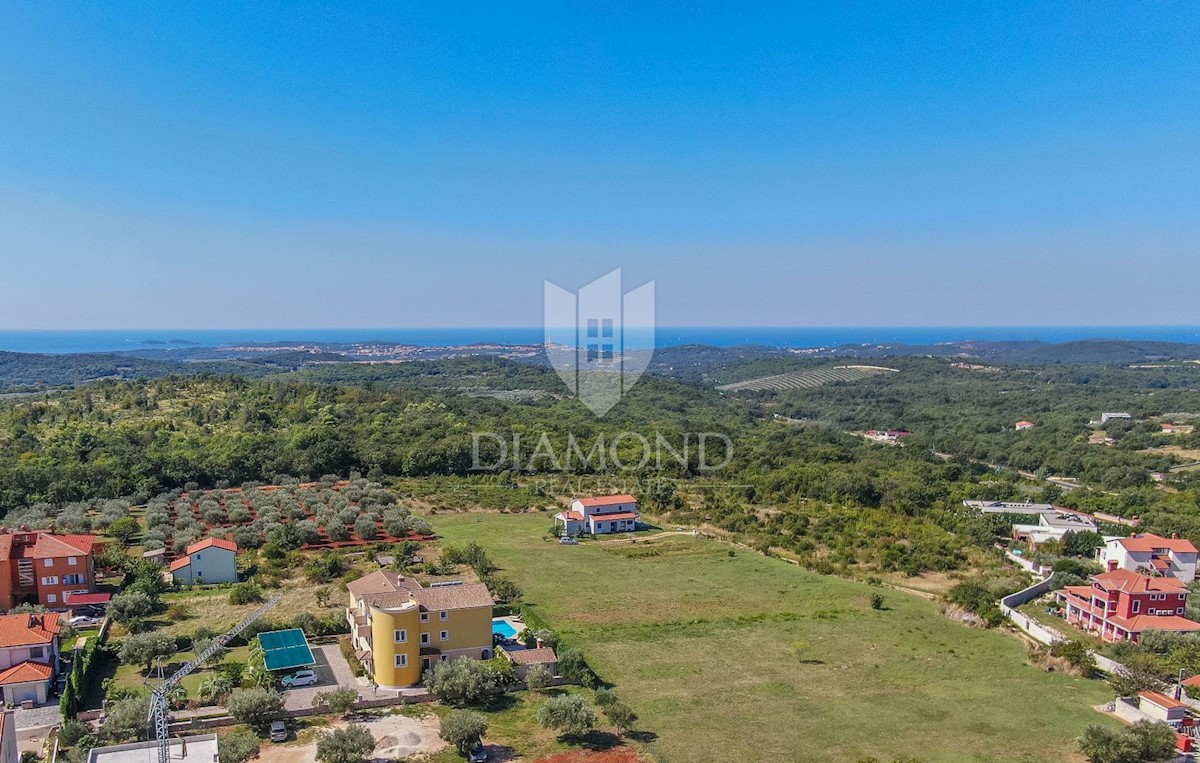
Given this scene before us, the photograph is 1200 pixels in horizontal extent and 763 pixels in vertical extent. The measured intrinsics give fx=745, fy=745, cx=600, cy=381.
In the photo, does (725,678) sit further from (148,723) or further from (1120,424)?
(1120,424)

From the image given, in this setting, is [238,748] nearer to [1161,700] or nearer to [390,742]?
[390,742]

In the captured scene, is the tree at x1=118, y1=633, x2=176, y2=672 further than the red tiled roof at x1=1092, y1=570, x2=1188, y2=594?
No

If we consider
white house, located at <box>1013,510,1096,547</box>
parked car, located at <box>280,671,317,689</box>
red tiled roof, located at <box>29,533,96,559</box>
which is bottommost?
white house, located at <box>1013,510,1096,547</box>

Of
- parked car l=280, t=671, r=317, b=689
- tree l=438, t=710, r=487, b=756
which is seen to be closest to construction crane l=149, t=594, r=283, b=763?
parked car l=280, t=671, r=317, b=689

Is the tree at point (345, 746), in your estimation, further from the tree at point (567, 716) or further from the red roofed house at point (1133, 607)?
the red roofed house at point (1133, 607)

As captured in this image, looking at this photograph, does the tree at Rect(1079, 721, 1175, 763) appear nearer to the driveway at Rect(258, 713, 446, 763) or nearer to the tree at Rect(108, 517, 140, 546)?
the driveway at Rect(258, 713, 446, 763)

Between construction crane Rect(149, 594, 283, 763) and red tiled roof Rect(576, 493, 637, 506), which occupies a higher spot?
construction crane Rect(149, 594, 283, 763)
